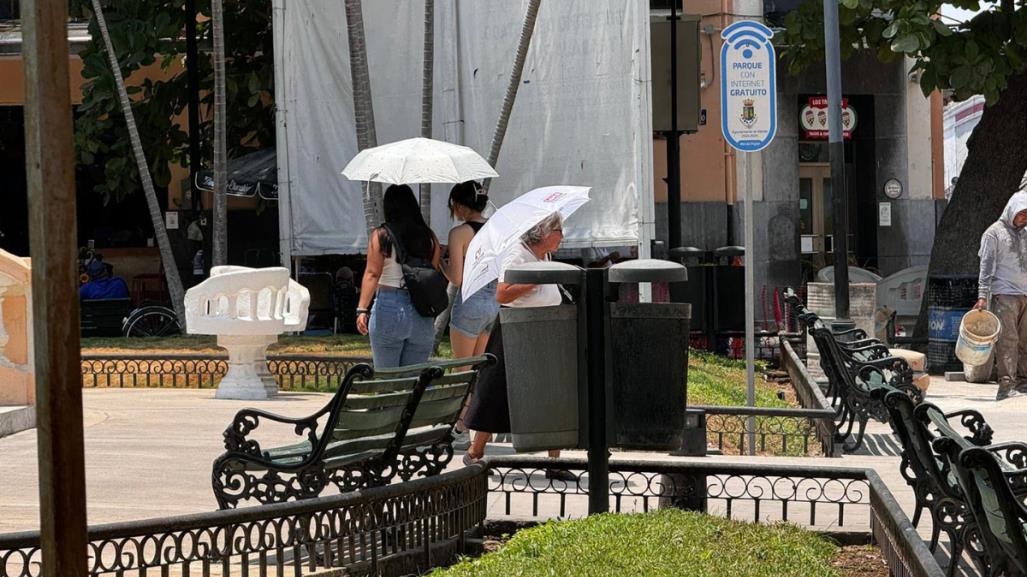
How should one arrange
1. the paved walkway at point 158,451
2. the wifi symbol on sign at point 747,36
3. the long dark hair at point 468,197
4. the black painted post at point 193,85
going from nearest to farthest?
the paved walkway at point 158,451 → the long dark hair at point 468,197 → the wifi symbol on sign at point 747,36 → the black painted post at point 193,85

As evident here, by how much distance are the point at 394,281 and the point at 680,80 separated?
1505 cm

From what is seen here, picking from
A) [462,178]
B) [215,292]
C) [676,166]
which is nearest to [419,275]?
[462,178]

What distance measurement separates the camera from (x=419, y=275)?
367 inches

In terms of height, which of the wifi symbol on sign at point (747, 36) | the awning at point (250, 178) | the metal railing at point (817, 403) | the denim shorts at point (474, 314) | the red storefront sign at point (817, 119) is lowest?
the metal railing at point (817, 403)

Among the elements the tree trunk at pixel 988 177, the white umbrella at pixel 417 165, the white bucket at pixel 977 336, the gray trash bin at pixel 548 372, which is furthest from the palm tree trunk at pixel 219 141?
the gray trash bin at pixel 548 372

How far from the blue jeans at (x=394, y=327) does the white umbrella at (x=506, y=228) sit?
518 millimetres

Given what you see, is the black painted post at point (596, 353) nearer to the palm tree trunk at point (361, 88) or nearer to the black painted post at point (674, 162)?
the palm tree trunk at point (361, 88)

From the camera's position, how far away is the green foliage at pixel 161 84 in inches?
985

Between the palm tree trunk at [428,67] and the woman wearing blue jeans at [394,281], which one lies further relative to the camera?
the palm tree trunk at [428,67]

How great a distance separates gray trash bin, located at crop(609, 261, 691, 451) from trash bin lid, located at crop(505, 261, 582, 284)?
190 millimetres

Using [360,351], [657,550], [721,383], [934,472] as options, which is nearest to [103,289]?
[360,351]

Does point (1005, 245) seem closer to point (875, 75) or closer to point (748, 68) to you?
point (748, 68)

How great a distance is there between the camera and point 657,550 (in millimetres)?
6051

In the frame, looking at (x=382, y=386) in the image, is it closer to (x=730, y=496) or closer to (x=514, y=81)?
(x=730, y=496)
